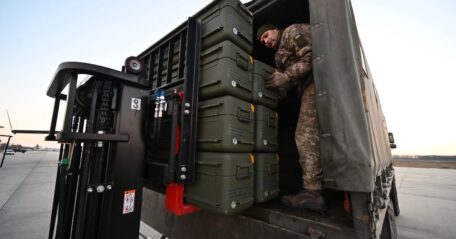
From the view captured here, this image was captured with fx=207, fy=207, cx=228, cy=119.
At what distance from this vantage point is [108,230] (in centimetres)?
144

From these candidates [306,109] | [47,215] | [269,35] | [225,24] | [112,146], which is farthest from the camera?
[47,215]

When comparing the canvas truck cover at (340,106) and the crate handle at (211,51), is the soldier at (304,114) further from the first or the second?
the crate handle at (211,51)

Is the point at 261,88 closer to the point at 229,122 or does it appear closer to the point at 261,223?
the point at 229,122

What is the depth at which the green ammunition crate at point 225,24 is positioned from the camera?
70.0 inches

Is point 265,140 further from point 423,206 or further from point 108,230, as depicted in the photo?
point 423,206

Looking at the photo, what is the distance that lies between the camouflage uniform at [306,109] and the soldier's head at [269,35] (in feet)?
1.05

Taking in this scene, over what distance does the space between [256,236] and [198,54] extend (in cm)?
157

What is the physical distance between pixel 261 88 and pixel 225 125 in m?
→ 0.66

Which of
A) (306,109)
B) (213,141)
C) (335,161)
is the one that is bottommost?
(335,161)

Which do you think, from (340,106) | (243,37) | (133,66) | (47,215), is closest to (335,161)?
(340,106)

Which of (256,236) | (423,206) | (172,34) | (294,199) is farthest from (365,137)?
(423,206)

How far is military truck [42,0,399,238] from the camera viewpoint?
1407mm

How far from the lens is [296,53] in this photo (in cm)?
213

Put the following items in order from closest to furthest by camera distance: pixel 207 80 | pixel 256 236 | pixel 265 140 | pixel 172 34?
pixel 256 236 → pixel 207 80 → pixel 265 140 → pixel 172 34
